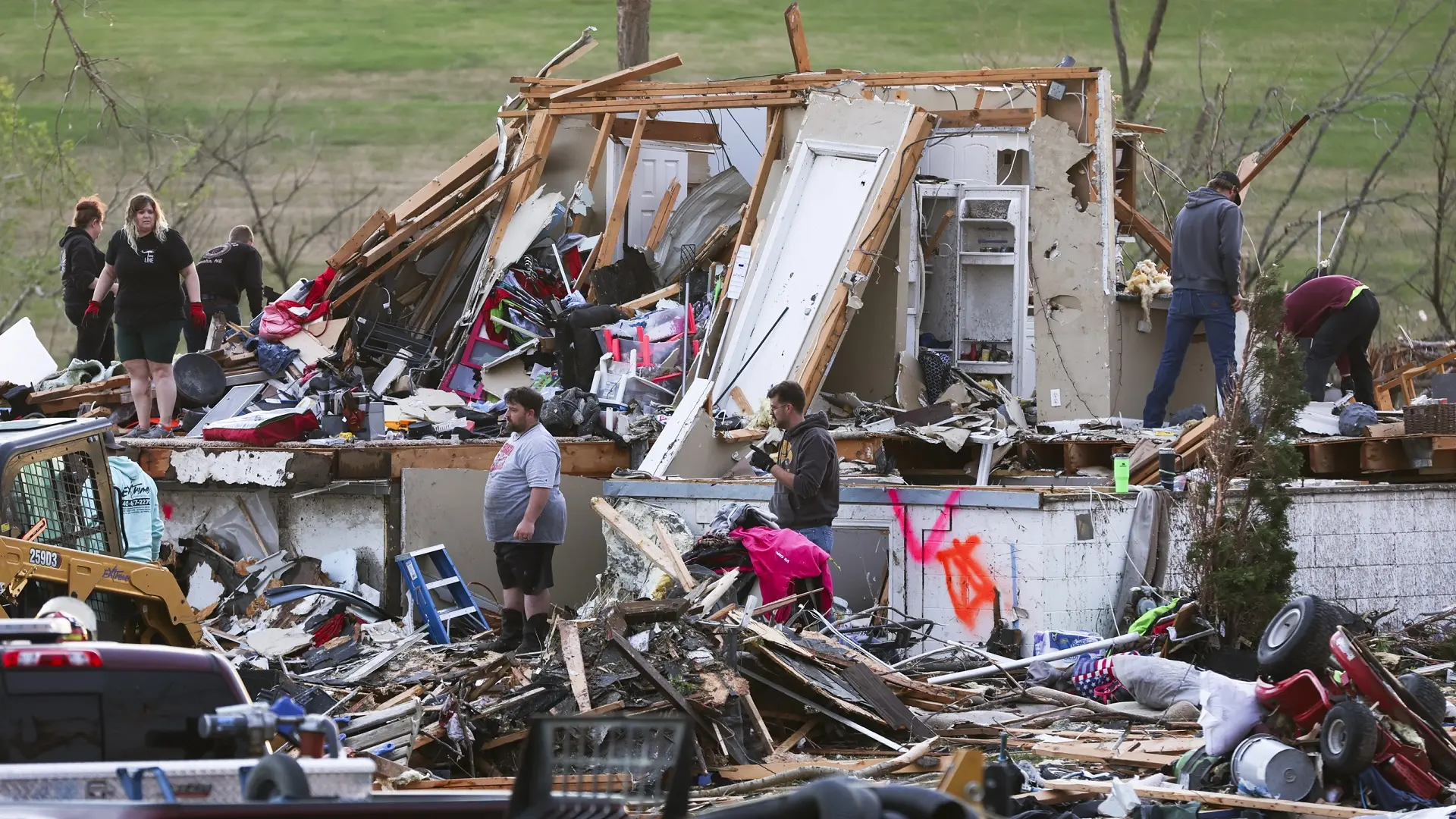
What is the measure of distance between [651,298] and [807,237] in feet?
5.63

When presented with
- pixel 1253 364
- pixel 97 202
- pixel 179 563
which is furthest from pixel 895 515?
pixel 97 202

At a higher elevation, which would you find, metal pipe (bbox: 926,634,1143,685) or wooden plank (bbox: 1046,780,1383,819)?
metal pipe (bbox: 926,634,1143,685)

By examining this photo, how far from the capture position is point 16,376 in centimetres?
1528

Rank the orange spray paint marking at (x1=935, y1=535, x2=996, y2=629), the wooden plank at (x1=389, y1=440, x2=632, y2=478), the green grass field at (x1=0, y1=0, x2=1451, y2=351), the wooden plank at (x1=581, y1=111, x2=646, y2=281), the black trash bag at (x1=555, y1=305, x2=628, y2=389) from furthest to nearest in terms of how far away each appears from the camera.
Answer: the green grass field at (x1=0, y1=0, x2=1451, y2=351)
the wooden plank at (x1=581, y1=111, x2=646, y2=281)
the black trash bag at (x1=555, y1=305, x2=628, y2=389)
the wooden plank at (x1=389, y1=440, x2=632, y2=478)
the orange spray paint marking at (x1=935, y1=535, x2=996, y2=629)

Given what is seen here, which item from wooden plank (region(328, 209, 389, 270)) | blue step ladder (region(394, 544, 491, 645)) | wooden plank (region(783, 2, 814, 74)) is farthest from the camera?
wooden plank (region(783, 2, 814, 74))

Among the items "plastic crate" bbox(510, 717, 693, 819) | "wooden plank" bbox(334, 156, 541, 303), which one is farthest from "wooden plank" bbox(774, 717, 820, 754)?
"wooden plank" bbox(334, 156, 541, 303)

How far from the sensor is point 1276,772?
7188 mm

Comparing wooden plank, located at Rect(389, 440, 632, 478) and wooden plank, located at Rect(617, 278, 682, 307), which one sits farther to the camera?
wooden plank, located at Rect(617, 278, 682, 307)

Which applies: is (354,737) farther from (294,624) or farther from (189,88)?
(189,88)

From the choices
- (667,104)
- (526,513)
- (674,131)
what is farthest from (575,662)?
(674,131)

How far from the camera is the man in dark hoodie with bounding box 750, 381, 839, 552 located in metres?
10.1

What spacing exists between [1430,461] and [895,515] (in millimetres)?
3839

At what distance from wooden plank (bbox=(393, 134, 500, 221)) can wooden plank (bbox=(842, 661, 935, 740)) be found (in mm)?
8777

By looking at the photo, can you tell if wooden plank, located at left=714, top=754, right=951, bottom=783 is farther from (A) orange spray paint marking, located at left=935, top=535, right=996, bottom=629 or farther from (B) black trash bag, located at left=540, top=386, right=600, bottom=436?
(B) black trash bag, located at left=540, top=386, right=600, bottom=436
